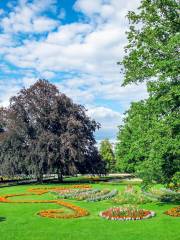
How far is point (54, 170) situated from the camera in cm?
5016

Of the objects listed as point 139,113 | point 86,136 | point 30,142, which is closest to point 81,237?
point 139,113

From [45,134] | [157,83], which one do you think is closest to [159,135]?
[157,83]

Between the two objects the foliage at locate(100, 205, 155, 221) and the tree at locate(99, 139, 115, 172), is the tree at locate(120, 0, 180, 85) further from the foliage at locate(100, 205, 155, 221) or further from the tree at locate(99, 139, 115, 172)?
the tree at locate(99, 139, 115, 172)

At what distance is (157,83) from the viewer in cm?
2119

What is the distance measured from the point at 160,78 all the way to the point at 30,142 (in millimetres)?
30257

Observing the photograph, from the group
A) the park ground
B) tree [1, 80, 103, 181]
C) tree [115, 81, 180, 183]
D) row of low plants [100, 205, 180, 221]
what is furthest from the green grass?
tree [1, 80, 103, 181]

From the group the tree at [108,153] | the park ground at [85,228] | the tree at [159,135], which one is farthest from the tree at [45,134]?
the tree at [108,153]

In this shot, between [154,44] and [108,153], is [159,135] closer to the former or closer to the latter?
[154,44]

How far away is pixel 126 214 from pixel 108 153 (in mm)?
69493

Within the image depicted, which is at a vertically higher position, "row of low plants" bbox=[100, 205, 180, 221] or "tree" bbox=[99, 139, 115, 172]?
"tree" bbox=[99, 139, 115, 172]

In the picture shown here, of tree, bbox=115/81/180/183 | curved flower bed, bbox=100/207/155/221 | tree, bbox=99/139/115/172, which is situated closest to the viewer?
tree, bbox=115/81/180/183

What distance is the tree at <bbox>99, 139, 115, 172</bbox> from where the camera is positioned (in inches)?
3529

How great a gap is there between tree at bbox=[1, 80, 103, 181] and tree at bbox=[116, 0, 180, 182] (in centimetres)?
2565

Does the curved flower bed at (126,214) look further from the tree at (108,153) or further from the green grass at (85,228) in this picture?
the tree at (108,153)
